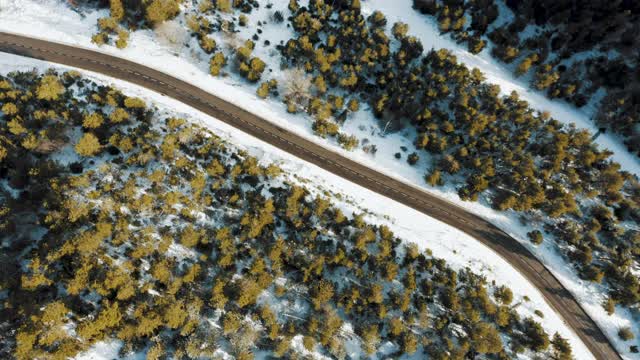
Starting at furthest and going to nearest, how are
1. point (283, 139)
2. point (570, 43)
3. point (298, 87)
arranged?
point (298, 87), point (570, 43), point (283, 139)

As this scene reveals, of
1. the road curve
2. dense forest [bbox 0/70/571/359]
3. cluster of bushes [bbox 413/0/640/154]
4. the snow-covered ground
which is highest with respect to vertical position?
cluster of bushes [bbox 413/0/640/154]

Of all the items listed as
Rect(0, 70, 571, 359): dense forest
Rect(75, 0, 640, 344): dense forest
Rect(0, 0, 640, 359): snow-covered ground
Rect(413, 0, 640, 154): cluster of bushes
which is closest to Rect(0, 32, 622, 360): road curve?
Rect(0, 0, 640, 359): snow-covered ground

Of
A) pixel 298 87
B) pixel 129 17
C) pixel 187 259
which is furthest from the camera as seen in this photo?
pixel 129 17

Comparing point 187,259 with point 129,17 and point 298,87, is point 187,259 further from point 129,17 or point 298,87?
point 129,17

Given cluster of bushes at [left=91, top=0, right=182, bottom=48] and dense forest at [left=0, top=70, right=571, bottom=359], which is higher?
cluster of bushes at [left=91, top=0, right=182, bottom=48]

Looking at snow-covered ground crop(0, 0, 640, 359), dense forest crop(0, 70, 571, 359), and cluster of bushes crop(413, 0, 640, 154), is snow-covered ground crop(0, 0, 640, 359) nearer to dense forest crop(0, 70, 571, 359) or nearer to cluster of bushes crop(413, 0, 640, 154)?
cluster of bushes crop(413, 0, 640, 154)

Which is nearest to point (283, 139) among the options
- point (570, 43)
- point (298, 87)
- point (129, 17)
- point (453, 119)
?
point (298, 87)
